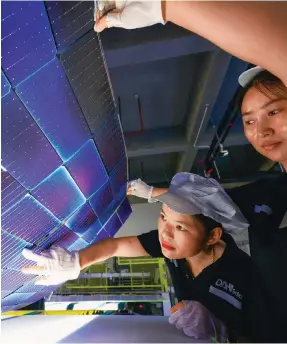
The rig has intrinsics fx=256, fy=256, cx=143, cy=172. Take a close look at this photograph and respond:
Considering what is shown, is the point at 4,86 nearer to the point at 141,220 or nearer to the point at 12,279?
the point at 12,279

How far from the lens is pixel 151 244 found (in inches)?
72.8

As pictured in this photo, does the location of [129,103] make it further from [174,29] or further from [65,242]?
[65,242]

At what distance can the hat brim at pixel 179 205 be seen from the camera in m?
1.50

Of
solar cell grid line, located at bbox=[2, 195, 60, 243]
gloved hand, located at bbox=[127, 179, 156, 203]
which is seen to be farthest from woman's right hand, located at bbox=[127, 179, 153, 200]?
solar cell grid line, located at bbox=[2, 195, 60, 243]

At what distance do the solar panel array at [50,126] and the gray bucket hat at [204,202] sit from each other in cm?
Answer: 45

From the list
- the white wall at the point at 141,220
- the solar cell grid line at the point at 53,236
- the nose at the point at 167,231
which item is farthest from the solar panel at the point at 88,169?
the white wall at the point at 141,220

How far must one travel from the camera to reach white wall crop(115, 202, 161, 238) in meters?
4.88

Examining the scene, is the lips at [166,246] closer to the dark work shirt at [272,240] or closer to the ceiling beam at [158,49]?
the dark work shirt at [272,240]

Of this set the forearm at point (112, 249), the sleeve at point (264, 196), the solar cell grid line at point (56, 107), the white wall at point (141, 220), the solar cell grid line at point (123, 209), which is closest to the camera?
the solar cell grid line at point (56, 107)

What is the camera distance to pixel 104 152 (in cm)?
141

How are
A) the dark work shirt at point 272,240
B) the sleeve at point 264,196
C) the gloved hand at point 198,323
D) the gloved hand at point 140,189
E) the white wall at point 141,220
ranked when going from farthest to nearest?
the white wall at point 141,220, the gloved hand at point 140,189, the sleeve at point 264,196, the dark work shirt at point 272,240, the gloved hand at point 198,323

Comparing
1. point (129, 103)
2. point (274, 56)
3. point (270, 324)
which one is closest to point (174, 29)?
point (129, 103)

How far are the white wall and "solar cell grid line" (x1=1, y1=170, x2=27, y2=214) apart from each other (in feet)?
13.0

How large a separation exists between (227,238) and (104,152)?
1.08 meters
